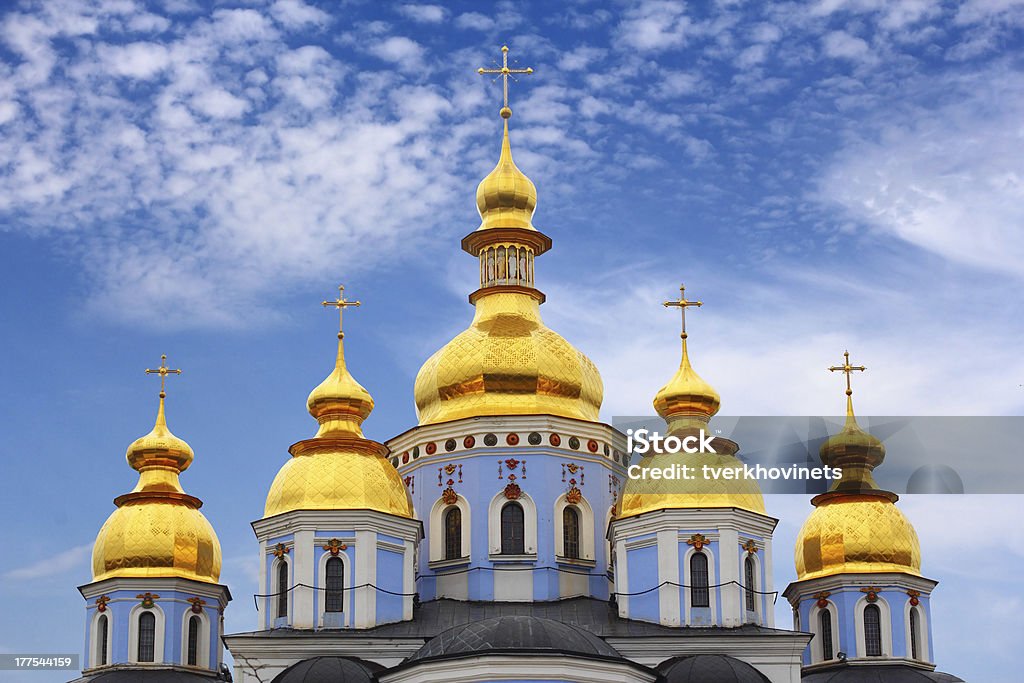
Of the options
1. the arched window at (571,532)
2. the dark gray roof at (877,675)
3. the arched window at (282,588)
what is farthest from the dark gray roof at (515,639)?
the dark gray roof at (877,675)

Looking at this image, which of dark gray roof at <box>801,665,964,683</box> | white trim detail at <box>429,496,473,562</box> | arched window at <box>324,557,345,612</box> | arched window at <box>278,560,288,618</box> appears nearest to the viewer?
arched window at <box>324,557,345,612</box>

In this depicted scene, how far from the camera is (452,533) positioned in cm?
4666

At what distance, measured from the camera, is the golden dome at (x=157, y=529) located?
1911 inches

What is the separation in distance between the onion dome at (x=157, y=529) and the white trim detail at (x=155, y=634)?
0.82 m

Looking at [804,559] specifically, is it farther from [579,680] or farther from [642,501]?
[579,680]

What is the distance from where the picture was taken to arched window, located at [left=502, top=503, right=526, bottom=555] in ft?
151

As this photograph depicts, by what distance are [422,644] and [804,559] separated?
12.1 meters

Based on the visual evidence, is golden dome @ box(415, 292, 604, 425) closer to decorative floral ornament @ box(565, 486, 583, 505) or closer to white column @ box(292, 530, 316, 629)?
decorative floral ornament @ box(565, 486, 583, 505)

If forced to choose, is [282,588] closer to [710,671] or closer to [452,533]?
[452,533]

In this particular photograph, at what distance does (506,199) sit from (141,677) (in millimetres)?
14353

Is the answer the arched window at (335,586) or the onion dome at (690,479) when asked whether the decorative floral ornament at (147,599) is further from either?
the onion dome at (690,479)

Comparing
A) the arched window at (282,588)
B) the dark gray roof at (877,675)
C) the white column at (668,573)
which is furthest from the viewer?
the dark gray roof at (877,675)

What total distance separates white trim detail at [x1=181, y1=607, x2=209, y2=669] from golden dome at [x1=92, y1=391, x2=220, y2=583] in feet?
2.90

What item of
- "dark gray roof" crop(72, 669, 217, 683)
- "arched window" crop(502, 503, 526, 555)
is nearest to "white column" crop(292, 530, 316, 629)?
"arched window" crop(502, 503, 526, 555)
